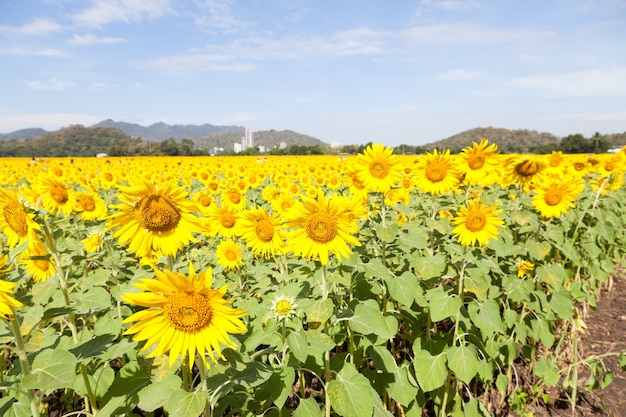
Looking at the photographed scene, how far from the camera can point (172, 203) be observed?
6.85 feet

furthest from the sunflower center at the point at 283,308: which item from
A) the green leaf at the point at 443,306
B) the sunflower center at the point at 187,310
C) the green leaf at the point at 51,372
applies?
the green leaf at the point at 443,306

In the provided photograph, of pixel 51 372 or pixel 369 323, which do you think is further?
pixel 369 323

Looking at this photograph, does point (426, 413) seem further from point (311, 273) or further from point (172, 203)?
point (172, 203)

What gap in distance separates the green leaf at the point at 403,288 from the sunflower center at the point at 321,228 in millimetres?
547

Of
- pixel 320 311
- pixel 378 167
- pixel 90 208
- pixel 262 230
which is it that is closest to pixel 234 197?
pixel 90 208

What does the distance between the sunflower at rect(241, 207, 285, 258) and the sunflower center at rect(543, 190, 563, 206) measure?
3.13m

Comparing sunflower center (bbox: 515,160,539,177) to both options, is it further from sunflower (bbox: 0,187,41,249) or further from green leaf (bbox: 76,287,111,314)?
sunflower (bbox: 0,187,41,249)

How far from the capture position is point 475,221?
9.81ft

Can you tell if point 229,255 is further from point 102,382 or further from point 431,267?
point 431,267

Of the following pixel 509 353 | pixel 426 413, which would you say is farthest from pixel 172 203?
pixel 509 353

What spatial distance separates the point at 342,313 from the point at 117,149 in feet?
179

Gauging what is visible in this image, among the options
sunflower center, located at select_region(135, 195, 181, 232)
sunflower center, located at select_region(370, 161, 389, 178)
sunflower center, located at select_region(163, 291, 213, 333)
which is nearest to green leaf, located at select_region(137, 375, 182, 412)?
sunflower center, located at select_region(163, 291, 213, 333)

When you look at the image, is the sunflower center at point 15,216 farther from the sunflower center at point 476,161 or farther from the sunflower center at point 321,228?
the sunflower center at point 476,161

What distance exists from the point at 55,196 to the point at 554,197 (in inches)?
228
